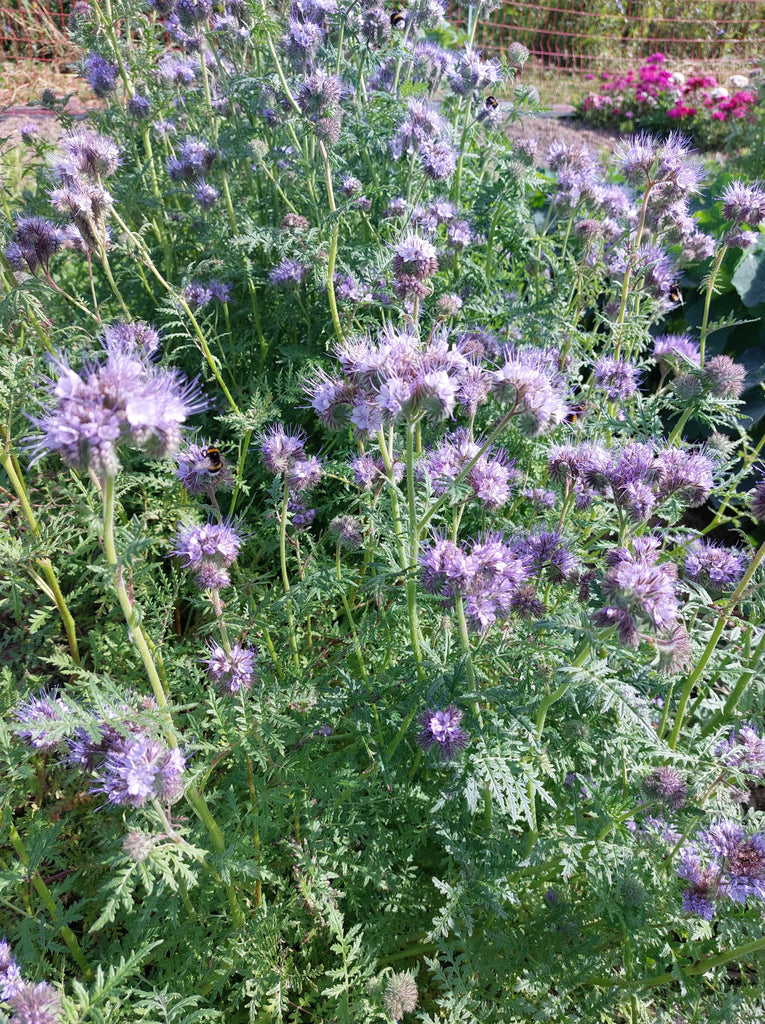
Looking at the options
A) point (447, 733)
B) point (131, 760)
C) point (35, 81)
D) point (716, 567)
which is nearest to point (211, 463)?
point (131, 760)

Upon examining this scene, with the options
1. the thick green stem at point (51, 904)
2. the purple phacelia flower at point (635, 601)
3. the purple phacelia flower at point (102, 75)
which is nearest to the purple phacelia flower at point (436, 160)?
the purple phacelia flower at point (102, 75)

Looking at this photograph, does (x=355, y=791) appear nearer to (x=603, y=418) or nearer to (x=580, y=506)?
(x=580, y=506)

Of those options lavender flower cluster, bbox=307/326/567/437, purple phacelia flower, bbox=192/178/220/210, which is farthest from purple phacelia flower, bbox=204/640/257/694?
purple phacelia flower, bbox=192/178/220/210

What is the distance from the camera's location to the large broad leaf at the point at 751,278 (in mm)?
5699

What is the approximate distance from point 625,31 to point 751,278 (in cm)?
1635

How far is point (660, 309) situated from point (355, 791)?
3303mm

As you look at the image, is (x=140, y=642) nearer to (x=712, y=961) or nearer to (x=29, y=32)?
(x=712, y=961)

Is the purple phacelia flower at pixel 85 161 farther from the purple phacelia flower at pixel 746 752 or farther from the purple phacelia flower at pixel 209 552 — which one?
the purple phacelia flower at pixel 746 752

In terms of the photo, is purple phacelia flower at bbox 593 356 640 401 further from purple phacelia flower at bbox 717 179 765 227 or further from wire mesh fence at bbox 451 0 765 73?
wire mesh fence at bbox 451 0 765 73

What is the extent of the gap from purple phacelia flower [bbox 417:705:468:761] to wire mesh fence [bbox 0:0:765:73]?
18104 millimetres

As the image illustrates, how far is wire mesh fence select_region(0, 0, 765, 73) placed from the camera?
1717 cm

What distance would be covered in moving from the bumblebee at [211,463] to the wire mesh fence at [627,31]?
17.6 m

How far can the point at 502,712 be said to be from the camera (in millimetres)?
2510

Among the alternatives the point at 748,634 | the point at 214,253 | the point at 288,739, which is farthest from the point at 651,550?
the point at 214,253
